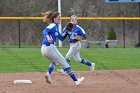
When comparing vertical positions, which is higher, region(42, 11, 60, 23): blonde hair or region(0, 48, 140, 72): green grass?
region(42, 11, 60, 23): blonde hair

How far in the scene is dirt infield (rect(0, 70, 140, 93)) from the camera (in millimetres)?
11680

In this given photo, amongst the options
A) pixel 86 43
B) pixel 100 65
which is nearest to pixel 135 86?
pixel 100 65

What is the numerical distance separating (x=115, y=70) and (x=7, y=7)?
27.4m

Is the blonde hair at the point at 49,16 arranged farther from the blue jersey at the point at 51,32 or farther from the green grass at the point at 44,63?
the green grass at the point at 44,63

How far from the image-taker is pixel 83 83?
521 inches

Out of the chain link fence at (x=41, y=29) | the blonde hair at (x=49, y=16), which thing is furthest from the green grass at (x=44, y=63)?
the chain link fence at (x=41, y=29)

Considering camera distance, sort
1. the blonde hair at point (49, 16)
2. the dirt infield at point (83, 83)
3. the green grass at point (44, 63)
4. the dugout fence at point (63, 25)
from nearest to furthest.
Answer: the dirt infield at point (83, 83) < the blonde hair at point (49, 16) < the green grass at point (44, 63) < the dugout fence at point (63, 25)

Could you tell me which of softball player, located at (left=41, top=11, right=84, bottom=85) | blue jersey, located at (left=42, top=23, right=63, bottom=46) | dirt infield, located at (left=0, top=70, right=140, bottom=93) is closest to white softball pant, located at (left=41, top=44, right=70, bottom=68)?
softball player, located at (left=41, top=11, right=84, bottom=85)

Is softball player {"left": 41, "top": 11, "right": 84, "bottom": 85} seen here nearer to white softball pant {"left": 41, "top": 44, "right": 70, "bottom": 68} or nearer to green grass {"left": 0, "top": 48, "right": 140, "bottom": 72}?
white softball pant {"left": 41, "top": 44, "right": 70, "bottom": 68}

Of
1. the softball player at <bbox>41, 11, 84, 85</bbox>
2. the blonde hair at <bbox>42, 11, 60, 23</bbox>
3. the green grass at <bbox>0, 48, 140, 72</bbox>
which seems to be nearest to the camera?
the softball player at <bbox>41, 11, 84, 85</bbox>

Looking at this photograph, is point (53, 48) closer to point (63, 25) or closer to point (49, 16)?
point (49, 16)

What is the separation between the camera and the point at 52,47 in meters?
12.4

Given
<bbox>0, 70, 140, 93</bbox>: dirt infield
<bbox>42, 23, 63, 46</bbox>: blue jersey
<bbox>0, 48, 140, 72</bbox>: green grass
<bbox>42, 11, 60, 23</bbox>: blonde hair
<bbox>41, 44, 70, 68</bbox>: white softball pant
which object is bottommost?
<bbox>0, 48, 140, 72</bbox>: green grass

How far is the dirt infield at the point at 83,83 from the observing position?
1168 centimetres
